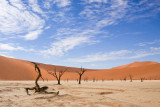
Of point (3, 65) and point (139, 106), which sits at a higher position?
point (3, 65)

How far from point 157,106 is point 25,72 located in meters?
61.9

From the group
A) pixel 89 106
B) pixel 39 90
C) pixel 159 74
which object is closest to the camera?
pixel 89 106

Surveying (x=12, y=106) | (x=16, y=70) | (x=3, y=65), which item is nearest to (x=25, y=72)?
(x=16, y=70)

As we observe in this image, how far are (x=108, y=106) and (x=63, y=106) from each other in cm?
169

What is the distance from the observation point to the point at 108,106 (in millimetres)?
5965

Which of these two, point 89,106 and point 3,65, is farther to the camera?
point 3,65

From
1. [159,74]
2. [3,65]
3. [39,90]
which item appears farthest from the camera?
[3,65]

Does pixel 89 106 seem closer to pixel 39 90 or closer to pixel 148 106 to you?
pixel 148 106

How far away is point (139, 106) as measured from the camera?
603 centimetres

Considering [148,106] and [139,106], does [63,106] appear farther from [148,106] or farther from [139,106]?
[148,106]

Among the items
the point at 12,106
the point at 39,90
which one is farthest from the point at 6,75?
the point at 12,106

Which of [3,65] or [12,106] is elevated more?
[3,65]

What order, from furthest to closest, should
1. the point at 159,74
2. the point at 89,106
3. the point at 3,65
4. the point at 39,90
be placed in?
1. the point at 3,65
2. the point at 159,74
3. the point at 39,90
4. the point at 89,106

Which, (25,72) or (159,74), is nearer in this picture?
(159,74)
